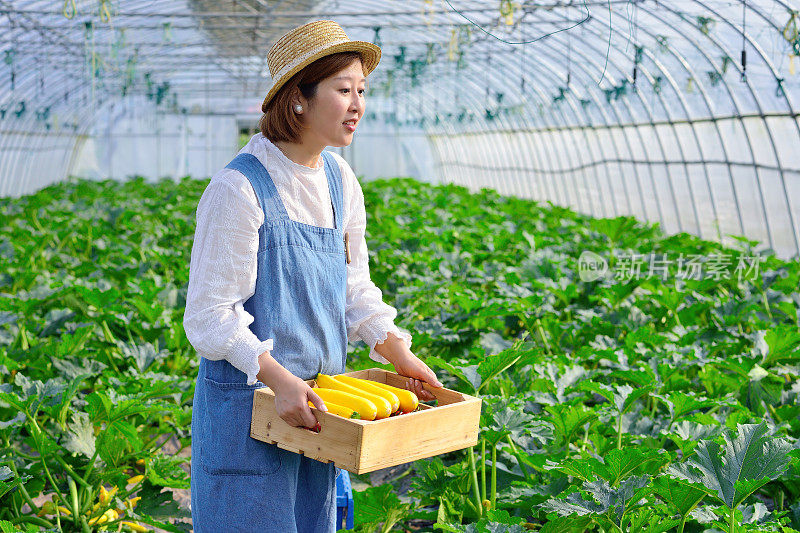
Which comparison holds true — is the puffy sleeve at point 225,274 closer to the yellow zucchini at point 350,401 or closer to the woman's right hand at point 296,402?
the woman's right hand at point 296,402

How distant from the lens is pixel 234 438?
7.06 feet

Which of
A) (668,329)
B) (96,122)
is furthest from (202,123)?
(668,329)

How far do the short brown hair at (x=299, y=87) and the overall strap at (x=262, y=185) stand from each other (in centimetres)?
10

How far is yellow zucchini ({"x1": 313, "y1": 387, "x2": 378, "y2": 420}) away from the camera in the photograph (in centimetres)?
202

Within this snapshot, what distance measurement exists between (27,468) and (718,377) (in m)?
2.89

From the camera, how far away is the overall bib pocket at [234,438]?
2150 millimetres

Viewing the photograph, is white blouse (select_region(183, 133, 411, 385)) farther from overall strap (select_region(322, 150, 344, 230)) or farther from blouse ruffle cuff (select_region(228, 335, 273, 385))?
overall strap (select_region(322, 150, 344, 230))

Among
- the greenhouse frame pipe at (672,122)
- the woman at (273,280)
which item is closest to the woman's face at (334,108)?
the woman at (273,280)

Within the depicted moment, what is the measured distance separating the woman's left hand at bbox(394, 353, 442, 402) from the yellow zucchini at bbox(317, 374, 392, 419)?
0.19 meters

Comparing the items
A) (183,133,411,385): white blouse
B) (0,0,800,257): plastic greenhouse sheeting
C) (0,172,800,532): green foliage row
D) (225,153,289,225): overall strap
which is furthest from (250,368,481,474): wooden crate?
(0,0,800,257): plastic greenhouse sheeting

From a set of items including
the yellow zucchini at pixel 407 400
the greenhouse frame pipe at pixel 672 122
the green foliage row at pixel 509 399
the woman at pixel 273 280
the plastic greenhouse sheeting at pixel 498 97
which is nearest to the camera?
the woman at pixel 273 280

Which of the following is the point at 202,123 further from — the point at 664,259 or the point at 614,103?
the point at 664,259
